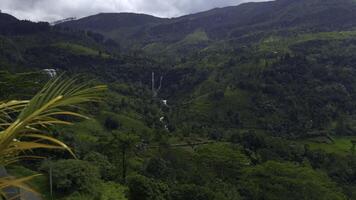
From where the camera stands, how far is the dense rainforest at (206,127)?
36.7 metres

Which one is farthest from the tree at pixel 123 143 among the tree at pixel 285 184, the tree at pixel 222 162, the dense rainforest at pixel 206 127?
the tree at pixel 222 162

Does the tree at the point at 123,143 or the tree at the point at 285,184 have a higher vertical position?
the tree at the point at 123,143

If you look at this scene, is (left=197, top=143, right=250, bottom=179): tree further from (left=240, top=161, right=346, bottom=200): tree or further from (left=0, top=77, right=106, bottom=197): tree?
(left=0, top=77, right=106, bottom=197): tree

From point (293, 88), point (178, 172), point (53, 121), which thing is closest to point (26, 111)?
point (53, 121)

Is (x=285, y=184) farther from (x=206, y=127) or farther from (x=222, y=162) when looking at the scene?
(x=206, y=127)

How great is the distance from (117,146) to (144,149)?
3125cm

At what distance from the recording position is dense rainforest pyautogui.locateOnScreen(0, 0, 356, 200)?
36.7m

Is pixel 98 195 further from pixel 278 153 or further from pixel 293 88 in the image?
pixel 293 88

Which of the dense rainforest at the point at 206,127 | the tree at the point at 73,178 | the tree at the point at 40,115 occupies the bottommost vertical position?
the dense rainforest at the point at 206,127

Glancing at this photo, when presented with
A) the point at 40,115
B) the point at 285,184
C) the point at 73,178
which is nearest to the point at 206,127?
the point at 285,184

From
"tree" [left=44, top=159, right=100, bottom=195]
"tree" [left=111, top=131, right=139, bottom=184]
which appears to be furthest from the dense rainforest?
"tree" [left=111, top=131, right=139, bottom=184]

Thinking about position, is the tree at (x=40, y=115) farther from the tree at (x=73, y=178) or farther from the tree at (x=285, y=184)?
the tree at (x=285, y=184)

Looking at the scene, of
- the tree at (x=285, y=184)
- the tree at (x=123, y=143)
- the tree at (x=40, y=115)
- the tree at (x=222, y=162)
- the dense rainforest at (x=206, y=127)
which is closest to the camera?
the tree at (x=40, y=115)

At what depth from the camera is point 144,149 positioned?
273ft
